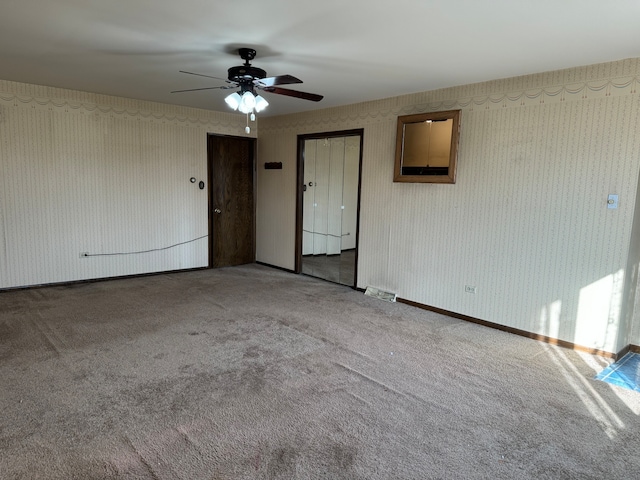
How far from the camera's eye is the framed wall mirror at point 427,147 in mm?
4320

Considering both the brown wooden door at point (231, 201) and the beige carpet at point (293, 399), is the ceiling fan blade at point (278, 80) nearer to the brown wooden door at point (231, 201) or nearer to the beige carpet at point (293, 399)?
the beige carpet at point (293, 399)

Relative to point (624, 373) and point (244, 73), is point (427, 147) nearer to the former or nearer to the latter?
point (244, 73)

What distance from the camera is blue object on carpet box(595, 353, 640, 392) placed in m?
3.05

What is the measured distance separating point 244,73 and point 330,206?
11.2 ft

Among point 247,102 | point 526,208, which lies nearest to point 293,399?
point 247,102

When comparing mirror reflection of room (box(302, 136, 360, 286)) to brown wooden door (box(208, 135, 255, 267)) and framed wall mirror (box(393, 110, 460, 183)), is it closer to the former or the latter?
brown wooden door (box(208, 135, 255, 267))

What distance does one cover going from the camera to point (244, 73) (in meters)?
3.29

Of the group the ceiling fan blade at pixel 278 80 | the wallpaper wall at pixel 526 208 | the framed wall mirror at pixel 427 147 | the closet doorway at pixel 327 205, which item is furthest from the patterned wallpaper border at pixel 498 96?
the ceiling fan blade at pixel 278 80

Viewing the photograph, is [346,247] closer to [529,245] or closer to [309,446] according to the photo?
[529,245]

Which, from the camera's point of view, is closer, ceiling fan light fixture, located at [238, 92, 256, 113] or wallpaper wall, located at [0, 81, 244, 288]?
ceiling fan light fixture, located at [238, 92, 256, 113]

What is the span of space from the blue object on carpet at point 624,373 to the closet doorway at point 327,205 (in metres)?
3.21

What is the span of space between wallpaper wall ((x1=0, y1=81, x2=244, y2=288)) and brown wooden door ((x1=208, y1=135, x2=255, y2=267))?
153mm

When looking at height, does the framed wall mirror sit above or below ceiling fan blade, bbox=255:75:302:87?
below

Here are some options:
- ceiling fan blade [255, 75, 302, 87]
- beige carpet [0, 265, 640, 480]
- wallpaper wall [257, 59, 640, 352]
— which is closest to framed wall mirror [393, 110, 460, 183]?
wallpaper wall [257, 59, 640, 352]
